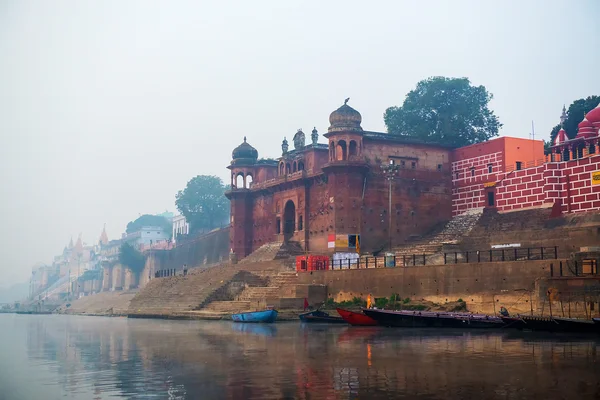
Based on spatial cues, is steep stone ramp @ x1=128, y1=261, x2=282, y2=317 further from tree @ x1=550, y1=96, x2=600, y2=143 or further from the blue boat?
tree @ x1=550, y1=96, x2=600, y2=143

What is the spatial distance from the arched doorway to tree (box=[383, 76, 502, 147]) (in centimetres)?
1372

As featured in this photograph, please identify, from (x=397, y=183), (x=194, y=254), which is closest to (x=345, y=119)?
(x=397, y=183)

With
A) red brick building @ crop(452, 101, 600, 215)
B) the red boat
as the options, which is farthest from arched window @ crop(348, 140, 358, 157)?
the red boat

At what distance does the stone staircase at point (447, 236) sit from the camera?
4659cm

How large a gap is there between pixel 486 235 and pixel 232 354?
89.1ft

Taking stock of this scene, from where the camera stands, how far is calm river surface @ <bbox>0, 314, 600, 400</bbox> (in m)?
15.5

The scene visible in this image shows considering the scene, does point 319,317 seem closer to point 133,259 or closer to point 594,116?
point 594,116

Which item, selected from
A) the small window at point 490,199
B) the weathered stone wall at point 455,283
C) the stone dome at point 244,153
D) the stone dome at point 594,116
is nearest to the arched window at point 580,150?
the stone dome at point 594,116

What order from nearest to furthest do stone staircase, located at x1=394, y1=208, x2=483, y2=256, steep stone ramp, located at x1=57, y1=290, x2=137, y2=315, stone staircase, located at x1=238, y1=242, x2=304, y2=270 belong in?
stone staircase, located at x1=394, y1=208, x2=483, y2=256, stone staircase, located at x1=238, y1=242, x2=304, y2=270, steep stone ramp, located at x1=57, y1=290, x2=137, y2=315

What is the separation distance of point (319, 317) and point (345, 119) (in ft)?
55.0

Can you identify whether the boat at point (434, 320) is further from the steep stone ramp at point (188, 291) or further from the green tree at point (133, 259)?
the green tree at point (133, 259)

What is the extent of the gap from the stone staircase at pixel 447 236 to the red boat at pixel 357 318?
12031mm

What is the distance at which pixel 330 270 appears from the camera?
143 feet

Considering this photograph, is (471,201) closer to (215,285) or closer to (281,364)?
(215,285)
